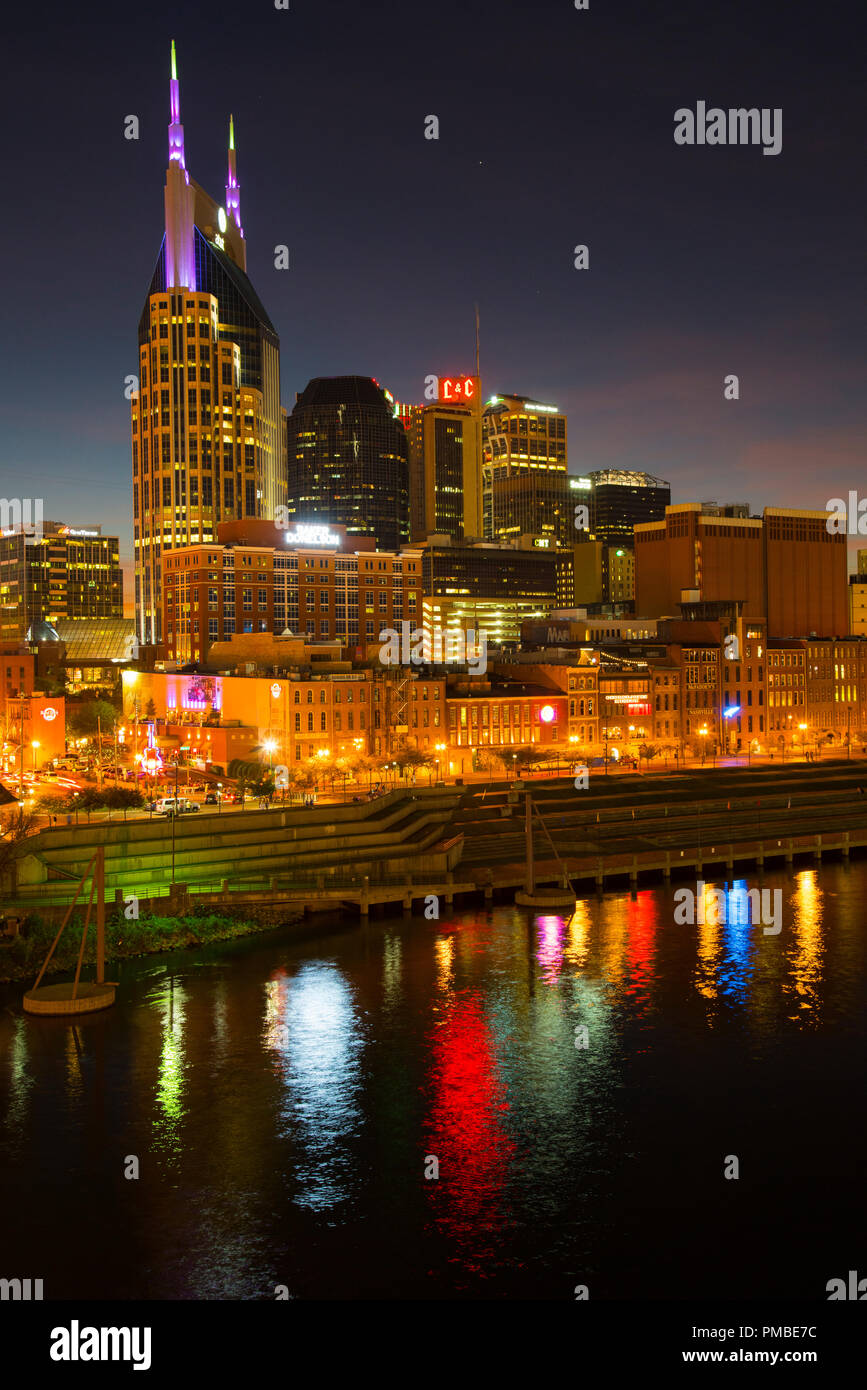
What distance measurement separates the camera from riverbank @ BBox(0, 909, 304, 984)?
5681 cm

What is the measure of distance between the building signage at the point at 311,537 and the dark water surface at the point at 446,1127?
122m

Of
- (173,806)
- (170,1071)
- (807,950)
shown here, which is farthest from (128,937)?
(807,950)

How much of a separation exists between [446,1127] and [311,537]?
473 ft

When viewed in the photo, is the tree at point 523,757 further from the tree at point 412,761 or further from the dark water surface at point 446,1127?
the dark water surface at point 446,1127

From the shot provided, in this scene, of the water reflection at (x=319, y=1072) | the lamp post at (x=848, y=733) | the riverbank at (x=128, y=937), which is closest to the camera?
the water reflection at (x=319, y=1072)

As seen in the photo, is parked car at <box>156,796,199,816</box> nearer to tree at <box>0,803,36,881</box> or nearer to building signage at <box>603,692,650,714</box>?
tree at <box>0,803,36,881</box>

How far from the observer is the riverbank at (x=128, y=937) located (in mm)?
56812

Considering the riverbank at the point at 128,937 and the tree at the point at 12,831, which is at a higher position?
the tree at the point at 12,831

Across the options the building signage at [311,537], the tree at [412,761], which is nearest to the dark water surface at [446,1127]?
the tree at [412,761]
